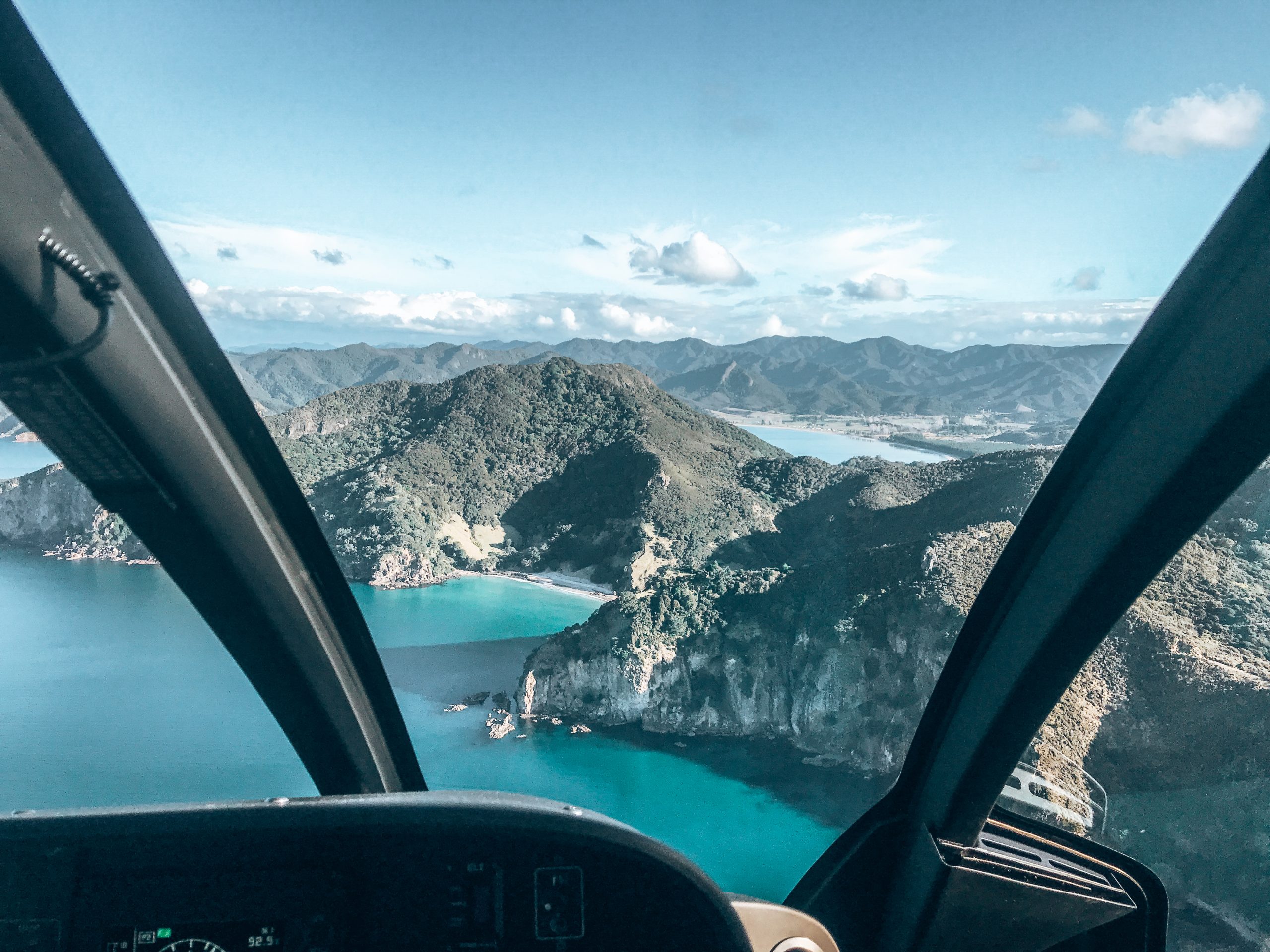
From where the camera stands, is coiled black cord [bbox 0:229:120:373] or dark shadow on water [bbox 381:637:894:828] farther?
dark shadow on water [bbox 381:637:894:828]

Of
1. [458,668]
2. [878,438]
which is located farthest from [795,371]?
[458,668]

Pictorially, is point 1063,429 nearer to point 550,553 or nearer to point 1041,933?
point 1041,933

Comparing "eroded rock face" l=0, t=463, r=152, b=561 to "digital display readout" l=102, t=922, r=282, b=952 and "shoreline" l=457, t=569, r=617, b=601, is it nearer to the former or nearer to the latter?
"digital display readout" l=102, t=922, r=282, b=952

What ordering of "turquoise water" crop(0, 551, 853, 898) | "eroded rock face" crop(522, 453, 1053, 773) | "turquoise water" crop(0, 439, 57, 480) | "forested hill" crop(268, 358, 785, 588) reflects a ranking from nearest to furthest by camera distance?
"turquoise water" crop(0, 439, 57, 480), "turquoise water" crop(0, 551, 853, 898), "eroded rock face" crop(522, 453, 1053, 773), "forested hill" crop(268, 358, 785, 588)

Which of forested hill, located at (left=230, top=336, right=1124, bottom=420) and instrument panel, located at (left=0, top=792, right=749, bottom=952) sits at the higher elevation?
forested hill, located at (left=230, top=336, right=1124, bottom=420)

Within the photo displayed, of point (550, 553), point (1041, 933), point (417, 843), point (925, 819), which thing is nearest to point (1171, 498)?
point (925, 819)

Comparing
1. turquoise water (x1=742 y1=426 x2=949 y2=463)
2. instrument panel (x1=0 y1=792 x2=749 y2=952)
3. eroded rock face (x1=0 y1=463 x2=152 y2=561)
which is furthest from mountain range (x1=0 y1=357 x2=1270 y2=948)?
instrument panel (x1=0 y1=792 x2=749 y2=952)

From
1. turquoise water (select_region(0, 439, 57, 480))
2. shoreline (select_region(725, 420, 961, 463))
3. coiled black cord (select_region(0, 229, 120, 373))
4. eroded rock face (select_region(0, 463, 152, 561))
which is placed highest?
coiled black cord (select_region(0, 229, 120, 373))

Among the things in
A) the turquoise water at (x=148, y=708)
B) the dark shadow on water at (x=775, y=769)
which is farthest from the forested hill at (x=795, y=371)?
the dark shadow on water at (x=775, y=769)

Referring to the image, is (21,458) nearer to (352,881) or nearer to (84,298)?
(84,298)
